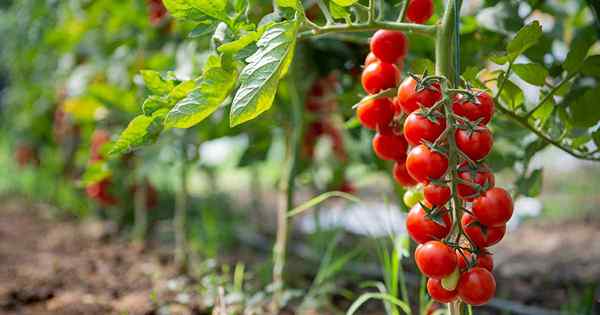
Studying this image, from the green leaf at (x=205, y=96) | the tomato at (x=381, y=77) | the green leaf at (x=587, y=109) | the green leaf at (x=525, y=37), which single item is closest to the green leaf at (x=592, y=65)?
the green leaf at (x=587, y=109)

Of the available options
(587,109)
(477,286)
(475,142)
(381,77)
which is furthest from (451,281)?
(587,109)

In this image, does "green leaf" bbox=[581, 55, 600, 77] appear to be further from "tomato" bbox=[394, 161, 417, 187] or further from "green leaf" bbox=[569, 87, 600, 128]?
"tomato" bbox=[394, 161, 417, 187]

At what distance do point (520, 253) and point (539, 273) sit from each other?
1.68 ft

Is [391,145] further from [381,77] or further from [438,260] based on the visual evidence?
[438,260]

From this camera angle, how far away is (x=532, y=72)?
802 millimetres

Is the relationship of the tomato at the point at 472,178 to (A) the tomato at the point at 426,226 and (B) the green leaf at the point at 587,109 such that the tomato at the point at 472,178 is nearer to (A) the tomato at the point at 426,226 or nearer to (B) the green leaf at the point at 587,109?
(A) the tomato at the point at 426,226

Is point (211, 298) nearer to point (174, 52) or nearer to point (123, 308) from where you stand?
point (123, 308)

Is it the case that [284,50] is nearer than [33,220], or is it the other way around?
[284,50]

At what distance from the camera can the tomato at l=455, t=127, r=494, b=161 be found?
613 millimetres

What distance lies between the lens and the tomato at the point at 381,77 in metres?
0.78

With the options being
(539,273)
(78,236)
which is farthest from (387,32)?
(78,236)

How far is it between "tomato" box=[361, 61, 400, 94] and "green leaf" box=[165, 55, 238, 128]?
0.17 m

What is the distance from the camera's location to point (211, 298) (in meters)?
1.24

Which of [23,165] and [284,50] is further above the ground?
[284,50]
